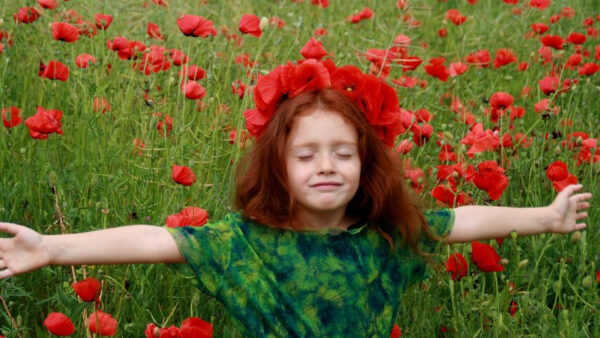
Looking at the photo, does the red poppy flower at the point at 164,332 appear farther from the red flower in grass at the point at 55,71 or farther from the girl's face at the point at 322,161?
the red flower in grass at the point at 55,71

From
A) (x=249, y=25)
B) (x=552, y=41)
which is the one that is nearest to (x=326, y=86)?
(x=249, y=25)

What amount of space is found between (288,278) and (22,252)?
0.48m

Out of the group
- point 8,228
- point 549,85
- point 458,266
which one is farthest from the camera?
point 549,85

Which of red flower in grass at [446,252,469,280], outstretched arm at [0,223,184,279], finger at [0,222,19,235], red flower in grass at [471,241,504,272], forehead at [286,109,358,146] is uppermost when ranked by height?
forehead at [286,109,358,146]

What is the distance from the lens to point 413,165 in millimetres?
2609

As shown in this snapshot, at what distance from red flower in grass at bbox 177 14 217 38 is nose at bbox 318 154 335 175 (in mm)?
912

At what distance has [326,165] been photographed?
1605mm

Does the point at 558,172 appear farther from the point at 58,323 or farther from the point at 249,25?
the point at 58,323

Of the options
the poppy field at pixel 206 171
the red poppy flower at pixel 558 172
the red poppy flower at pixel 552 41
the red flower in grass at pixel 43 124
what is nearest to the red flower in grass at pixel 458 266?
the poppy field at pixel 206 171

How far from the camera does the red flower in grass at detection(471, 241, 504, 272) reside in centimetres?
182

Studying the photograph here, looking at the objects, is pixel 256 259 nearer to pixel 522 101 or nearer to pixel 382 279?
pixel 382 279

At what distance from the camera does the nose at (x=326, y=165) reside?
1.61 m

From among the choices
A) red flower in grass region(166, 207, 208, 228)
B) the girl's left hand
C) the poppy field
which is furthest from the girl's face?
the girl's left hand

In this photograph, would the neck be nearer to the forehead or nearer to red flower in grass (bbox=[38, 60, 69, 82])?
the forehead
